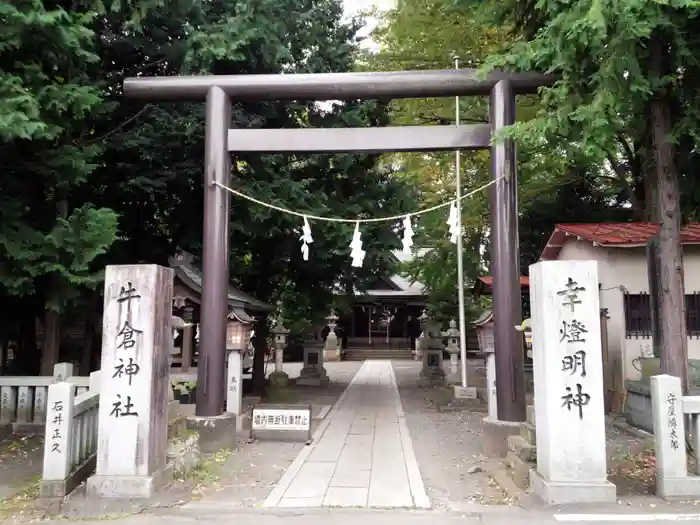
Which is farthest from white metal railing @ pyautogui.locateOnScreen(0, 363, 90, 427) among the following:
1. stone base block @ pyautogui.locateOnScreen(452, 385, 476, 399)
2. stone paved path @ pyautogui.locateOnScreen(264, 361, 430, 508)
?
stone base block @ pyautogui.locateOnScreen(452, 385, 476, 399)

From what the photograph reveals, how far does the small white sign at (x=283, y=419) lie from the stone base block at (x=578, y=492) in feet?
15.9

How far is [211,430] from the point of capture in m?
8.22

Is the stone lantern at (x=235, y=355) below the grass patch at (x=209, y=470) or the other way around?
the other way around

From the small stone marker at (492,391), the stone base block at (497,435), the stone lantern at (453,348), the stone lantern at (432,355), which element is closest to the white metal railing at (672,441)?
the stone base block at (497,435)

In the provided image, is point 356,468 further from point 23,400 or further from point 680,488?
point 23,400

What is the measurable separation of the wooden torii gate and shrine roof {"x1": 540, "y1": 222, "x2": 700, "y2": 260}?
485 centimetres

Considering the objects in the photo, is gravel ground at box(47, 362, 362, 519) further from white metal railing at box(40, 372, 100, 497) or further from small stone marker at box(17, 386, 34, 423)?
small stone marker at box(17, 386, 34, 423)

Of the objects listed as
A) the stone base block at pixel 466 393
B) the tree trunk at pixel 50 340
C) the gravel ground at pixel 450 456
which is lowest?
the gravel ground at pixel 450 456

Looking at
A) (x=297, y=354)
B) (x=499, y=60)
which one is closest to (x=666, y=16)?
(x=499, y=60)

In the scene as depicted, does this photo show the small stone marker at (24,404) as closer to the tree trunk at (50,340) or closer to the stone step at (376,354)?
the tree trunk at (50,340)

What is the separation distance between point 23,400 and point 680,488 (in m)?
10.3

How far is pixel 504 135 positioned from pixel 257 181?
6.07m

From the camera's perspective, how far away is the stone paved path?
6.25 metres

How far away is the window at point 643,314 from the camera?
39.4 feet
